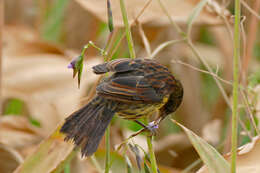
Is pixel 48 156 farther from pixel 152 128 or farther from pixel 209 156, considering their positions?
pixel 209 156

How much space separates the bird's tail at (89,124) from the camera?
1322mm

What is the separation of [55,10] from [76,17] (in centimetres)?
21

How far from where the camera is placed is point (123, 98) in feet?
4.76

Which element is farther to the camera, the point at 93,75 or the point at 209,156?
the point at 93,75

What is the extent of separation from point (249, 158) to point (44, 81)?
1625 mm

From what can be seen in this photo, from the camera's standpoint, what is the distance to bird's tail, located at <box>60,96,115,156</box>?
1322 mm

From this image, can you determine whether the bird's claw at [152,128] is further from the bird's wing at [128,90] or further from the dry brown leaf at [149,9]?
the dry brown leaf at [149,9]

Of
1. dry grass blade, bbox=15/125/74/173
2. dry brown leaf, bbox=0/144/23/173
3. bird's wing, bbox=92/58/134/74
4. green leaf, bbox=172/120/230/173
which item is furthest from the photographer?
dry brown leaf, bbox=0/144/23/173

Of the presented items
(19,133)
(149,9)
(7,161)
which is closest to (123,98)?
(149,9)

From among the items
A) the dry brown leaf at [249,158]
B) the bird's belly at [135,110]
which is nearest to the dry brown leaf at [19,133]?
the bird's belly at [135,110]

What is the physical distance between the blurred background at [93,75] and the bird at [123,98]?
5.2 inches

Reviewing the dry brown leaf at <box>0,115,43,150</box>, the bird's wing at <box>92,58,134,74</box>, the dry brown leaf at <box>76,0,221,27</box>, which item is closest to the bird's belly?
the bird's wing at <box>92,58,134,74</box>

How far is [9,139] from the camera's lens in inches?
104

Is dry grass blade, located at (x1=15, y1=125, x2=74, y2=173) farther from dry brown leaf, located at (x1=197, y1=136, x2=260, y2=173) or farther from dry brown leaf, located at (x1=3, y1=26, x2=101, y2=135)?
dry brown leaf, located at (x1=3, y1=26, x2=101, y2=135)
